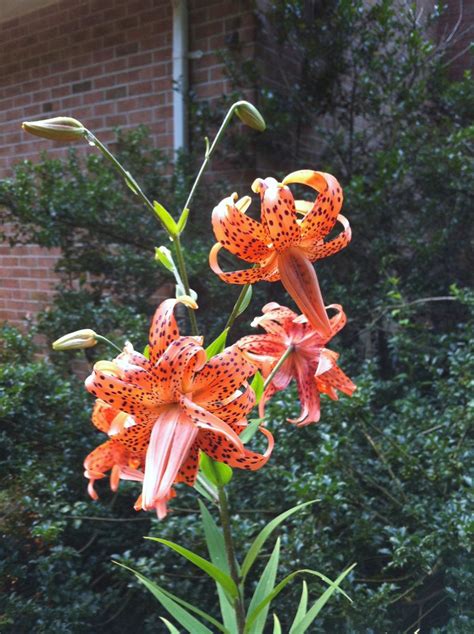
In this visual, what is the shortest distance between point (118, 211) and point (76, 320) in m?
0.56

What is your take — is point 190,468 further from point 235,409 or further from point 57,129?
point 57,129

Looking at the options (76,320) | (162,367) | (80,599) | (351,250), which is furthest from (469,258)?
(162,367)

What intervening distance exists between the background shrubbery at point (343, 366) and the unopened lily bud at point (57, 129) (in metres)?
1.02

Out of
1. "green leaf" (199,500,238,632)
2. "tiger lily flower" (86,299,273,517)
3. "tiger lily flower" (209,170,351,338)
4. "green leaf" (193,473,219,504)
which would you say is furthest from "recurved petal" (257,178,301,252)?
"green leaf" (199,500,238,632)

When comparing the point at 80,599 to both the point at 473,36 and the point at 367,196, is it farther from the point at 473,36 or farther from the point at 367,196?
the point at 473,36

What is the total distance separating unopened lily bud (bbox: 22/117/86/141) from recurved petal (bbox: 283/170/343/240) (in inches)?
14.7

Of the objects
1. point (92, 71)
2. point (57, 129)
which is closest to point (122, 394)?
point (57, 129)

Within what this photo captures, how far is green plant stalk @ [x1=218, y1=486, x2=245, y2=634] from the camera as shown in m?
0.89

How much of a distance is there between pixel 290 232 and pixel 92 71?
3067 mm

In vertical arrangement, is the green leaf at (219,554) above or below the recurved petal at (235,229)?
below

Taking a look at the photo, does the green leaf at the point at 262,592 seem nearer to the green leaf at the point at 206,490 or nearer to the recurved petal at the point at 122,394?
the green leaf at the point at 206,490

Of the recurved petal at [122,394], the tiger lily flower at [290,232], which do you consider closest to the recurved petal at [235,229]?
the tiger lily flower at [290,232]

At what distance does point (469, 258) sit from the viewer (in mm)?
2920

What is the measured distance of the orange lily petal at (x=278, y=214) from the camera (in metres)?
0.75
